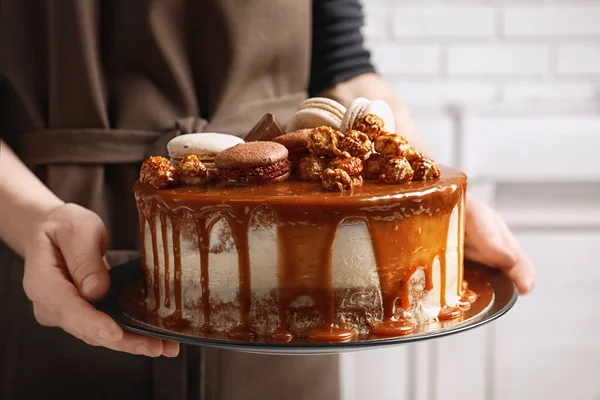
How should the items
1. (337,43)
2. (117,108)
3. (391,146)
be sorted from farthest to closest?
(337,43), (117,108), (391,146)

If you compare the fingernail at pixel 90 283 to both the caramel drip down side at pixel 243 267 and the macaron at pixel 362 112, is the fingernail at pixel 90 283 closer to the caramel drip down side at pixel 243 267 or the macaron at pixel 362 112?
the caramel drip down side at pixel 243 267

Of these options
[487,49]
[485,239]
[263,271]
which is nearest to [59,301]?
[263,271]

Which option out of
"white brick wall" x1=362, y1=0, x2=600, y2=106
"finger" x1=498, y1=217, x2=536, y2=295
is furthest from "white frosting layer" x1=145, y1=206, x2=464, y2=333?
"white brick wall" x1=362, y1=0, x2=600, y2=106

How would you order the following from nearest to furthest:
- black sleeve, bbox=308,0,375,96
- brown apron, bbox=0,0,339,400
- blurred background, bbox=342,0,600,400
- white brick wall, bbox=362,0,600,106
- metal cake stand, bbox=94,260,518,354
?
metal cake stand, bbox=94,260,518,354 → brown apron, bbox=0,0,339,400 → black sleeve, bbox=308,0,375,96 → blurred background, bbox=342,0,600,400 → white brick wall, bbox=362,0,600,106

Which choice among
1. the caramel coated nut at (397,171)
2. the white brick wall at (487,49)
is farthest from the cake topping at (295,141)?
the white brick wall at (487,49)

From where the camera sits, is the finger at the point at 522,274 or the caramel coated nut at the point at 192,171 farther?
the finger at the point at 522,274

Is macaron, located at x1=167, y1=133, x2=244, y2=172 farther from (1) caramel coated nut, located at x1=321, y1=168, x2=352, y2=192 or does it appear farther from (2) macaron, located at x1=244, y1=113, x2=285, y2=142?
(1) caramel coated nut, located at x1=321, y1=168, x2=352, y2=192

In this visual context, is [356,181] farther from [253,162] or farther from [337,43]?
[337,43]

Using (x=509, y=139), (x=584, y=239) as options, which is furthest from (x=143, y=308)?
(x=584, y=239)
